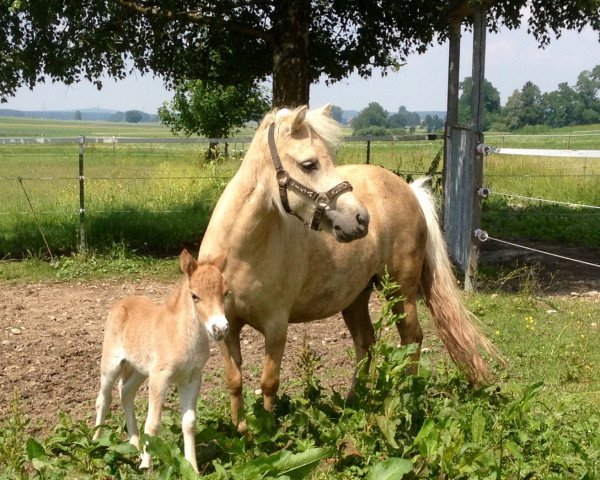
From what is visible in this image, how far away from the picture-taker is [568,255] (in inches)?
454

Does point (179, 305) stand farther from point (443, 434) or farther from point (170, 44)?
point (170, 44)

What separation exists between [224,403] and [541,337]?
10.9 feet

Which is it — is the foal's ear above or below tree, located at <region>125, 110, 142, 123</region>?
below

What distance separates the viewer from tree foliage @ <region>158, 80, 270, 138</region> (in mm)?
25031

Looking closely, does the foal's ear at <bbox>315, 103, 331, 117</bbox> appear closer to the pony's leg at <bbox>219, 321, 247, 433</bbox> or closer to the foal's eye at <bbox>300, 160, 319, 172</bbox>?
the foal's eye at <bbox>300, 160, 319, 172</bbox>

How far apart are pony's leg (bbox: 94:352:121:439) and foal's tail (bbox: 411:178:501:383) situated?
7.52ft

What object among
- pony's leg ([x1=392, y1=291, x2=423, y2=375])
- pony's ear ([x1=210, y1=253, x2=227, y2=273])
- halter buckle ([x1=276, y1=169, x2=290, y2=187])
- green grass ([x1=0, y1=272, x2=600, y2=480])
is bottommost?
green grass ([x1=0, y1=272, x2=600, y2=480])

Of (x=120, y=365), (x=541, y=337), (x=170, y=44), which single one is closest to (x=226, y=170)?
(x=170, y=44)

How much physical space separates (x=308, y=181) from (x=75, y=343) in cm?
369

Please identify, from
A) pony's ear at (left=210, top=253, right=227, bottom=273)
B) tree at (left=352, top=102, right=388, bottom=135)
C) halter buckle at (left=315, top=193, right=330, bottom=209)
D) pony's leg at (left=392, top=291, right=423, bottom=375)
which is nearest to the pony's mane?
halter buckle at (left=315, top=193, right=330, bottom=209)

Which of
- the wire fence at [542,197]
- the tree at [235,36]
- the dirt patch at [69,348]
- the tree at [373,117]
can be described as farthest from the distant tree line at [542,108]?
the dirt patch at [69,348]

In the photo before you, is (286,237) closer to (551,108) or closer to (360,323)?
(360,323)

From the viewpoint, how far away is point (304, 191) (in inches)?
159

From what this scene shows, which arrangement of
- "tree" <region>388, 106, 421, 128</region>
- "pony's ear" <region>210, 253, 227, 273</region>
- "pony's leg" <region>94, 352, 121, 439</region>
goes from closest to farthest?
1. "pony's ear" <region>210, 253, 227, 273</region>
2. "pony's leg" <region>94, 352, 121, 439</region>
3. "tree" <region>388, 106, 421, 128</region>
